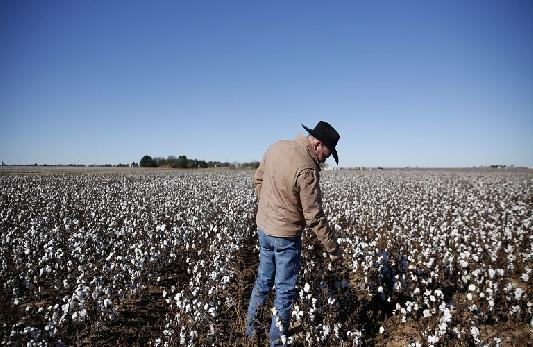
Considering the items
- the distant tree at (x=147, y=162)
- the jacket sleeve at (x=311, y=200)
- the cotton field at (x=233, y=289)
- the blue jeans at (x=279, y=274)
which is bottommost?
the cotton field at (x=233, y=289)

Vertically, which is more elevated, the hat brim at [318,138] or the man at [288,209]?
the hat brim at [318,138]

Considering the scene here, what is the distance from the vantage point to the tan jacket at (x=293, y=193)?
3.64m

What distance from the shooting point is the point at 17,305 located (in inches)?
209

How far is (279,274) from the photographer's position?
3.98m

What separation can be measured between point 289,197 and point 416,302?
10.9 feet

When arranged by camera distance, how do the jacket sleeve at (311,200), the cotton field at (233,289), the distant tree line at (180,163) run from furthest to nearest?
the distant tree line at (180,163) → the cotton field at (233,289) → the jacket sleeve at (311,200)

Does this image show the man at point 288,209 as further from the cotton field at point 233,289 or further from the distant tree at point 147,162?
the distant tree at point 147,162

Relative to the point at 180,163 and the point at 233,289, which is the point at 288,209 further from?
the point at 180,163

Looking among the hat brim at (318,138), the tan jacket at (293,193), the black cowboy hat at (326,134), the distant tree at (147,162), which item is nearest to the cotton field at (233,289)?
the tan jacket at (293,193)

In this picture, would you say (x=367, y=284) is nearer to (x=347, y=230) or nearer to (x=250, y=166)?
(x=347, y=230)

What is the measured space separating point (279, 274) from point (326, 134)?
1.66m

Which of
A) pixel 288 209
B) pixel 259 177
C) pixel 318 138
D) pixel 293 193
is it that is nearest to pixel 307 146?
pixel 318 138

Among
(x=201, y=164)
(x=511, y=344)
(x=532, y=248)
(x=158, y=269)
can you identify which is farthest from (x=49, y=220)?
(x=201, y=164)

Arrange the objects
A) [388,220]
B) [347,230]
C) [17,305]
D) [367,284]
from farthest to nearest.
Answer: [388,220], [347,230], [367,284], [17,305]
